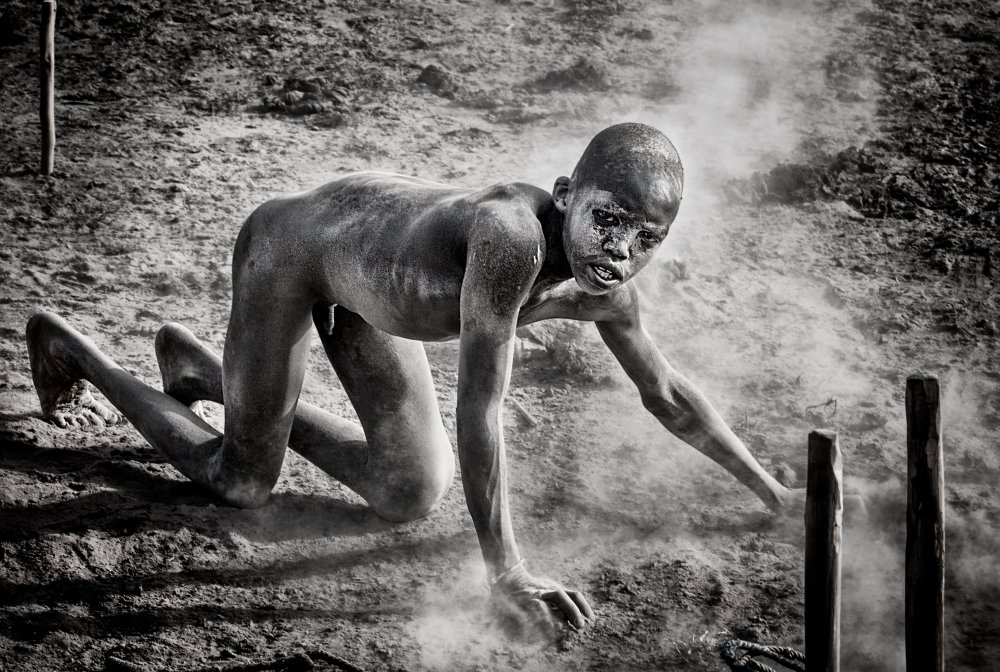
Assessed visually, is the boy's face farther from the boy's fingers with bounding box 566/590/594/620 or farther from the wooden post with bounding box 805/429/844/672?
the boy's fingers with bounding box 566/590/594/620

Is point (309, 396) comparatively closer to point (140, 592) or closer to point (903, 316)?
point (140, 592)

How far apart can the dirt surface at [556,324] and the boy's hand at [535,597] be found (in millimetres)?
83

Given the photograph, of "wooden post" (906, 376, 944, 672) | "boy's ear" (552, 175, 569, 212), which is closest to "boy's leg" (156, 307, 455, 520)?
"boy's ear" (552, 175, 569, 212)

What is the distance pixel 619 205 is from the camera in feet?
10.6

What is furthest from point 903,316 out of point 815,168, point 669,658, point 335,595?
point 335,595

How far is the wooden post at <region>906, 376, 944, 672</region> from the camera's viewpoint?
2852mm

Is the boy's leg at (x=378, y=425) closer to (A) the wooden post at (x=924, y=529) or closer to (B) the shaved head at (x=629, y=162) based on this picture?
(B) the shaved head at (x=629, y=162)

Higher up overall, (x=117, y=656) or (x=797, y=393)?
(x=797, y=393)

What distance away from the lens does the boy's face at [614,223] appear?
10.6 ft

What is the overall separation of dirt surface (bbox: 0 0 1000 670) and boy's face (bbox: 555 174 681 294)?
1.24 meters

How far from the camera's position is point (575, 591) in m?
3.72

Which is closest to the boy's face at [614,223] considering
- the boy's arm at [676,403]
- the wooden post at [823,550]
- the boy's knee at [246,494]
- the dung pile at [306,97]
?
the boy's arm at [676,403]

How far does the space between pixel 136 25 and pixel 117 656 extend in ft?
22.1

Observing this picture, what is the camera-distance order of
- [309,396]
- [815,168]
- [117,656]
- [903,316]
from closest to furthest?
[117,656], [309,396], [903,316], [815,168]
